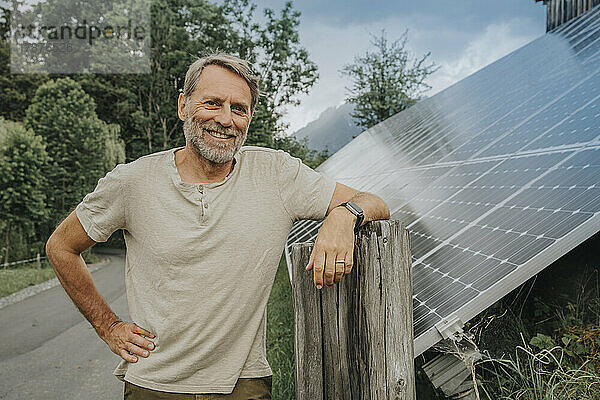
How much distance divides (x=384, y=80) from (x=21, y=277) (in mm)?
33525

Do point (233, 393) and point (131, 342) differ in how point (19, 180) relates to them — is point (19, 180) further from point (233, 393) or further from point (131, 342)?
point (233, 393)

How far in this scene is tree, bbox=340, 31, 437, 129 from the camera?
140 ft

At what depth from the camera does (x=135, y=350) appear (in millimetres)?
2562

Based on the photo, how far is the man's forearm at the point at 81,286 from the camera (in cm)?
275

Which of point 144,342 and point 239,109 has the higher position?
point 239,109

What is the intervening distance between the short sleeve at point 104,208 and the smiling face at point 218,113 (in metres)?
0.39

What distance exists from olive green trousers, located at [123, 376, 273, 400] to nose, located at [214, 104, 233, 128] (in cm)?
112

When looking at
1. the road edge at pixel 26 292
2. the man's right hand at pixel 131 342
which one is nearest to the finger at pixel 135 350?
the man's right hand at pixel 131 342

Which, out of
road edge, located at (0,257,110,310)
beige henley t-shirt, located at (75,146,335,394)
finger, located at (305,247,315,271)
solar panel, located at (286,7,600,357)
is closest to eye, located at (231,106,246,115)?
beige henley t-shirt, located at (75,146,335,394)

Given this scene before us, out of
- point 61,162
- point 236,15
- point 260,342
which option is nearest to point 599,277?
point 260,342

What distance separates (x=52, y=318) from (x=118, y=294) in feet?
8.89

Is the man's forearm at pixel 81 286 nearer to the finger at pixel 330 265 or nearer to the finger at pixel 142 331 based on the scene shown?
the finger at pixel 142 331

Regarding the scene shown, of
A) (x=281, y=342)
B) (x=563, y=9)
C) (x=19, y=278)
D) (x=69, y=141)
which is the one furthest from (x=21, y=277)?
(x=563, y=9)

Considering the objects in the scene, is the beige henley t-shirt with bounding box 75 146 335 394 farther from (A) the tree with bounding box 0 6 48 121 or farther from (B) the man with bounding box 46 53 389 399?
(A) the tree with bounding box 0 6 48 121
